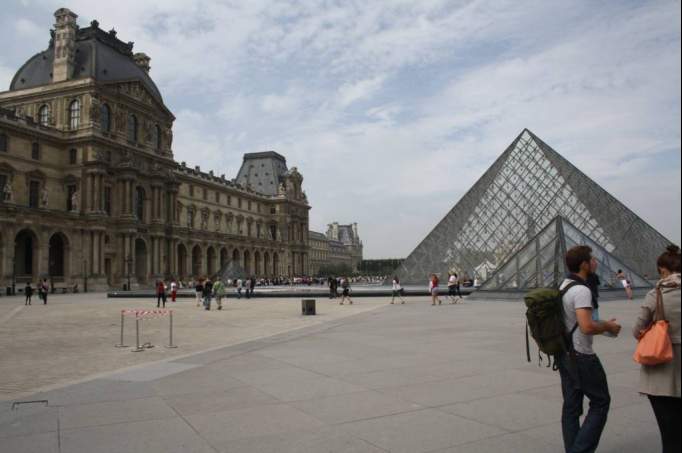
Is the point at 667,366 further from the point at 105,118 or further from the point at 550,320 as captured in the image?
the point at 105,118

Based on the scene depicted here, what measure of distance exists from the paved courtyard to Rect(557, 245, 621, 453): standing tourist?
59 cm

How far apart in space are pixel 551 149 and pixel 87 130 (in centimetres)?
3812

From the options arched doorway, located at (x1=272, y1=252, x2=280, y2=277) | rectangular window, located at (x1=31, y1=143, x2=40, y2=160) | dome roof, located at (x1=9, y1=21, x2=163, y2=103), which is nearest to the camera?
rectangular window, located at (x1=31, y1=143, x2=40, y2=160)

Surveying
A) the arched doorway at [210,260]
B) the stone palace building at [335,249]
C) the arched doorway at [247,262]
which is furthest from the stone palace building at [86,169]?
the stone palace building at [335,249]

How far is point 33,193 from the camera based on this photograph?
4781cm

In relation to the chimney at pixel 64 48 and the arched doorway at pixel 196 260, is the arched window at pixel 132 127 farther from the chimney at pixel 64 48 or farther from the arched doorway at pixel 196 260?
the arched doorway at pixel 196 260

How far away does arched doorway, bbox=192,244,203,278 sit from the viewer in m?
71.6

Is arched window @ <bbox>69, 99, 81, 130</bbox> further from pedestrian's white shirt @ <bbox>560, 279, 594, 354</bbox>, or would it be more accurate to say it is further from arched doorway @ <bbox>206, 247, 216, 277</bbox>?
pedestrian's white shirt @ <bbox>560, 279, 594, 354</bbox>

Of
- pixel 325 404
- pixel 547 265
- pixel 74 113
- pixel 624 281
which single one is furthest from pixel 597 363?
pixel 74 113

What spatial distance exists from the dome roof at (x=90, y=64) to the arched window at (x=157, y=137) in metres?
3.86

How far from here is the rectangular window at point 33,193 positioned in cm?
4734

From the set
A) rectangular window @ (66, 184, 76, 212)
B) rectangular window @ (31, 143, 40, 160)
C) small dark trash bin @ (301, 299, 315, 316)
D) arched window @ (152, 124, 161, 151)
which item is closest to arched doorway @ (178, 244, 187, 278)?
arched window @ (152, 124, 161, 151)

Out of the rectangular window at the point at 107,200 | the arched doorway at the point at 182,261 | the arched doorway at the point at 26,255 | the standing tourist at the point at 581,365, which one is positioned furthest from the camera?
the arched doorway at the point at 182,261

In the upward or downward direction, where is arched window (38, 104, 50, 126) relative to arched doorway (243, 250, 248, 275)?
upward
